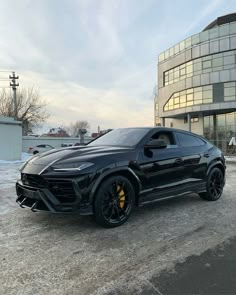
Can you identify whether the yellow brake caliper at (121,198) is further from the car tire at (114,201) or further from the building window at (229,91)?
the building window at (229,91)

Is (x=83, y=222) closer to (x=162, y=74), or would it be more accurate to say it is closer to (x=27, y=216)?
(x=27, y=216)

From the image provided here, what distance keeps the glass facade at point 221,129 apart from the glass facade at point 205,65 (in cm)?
529

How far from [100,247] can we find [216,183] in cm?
393

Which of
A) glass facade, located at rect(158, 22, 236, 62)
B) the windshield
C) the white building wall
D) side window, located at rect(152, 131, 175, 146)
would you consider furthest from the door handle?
glass facade, located at rect(158, 22, 236, 62)

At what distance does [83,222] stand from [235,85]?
3155 centimetres

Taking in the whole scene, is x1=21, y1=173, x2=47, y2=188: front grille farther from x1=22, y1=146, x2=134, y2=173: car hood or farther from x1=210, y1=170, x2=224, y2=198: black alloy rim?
x1=210, y1=170, x2=224, y2=198: black alloy rim

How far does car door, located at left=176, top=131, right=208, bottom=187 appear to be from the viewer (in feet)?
20.3

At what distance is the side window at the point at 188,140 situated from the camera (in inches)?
251

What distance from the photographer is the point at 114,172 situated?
479cm

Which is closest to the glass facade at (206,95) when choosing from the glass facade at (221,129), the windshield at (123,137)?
the glass facade at (221,129)

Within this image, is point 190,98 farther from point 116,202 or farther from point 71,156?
point 71,156

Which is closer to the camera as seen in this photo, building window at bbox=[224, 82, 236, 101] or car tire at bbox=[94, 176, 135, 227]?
car tire at bbox=[94, 176, 135, 227]

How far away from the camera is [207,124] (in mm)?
36656

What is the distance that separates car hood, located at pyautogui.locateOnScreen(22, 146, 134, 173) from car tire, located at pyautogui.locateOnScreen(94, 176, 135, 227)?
1.28 feet
